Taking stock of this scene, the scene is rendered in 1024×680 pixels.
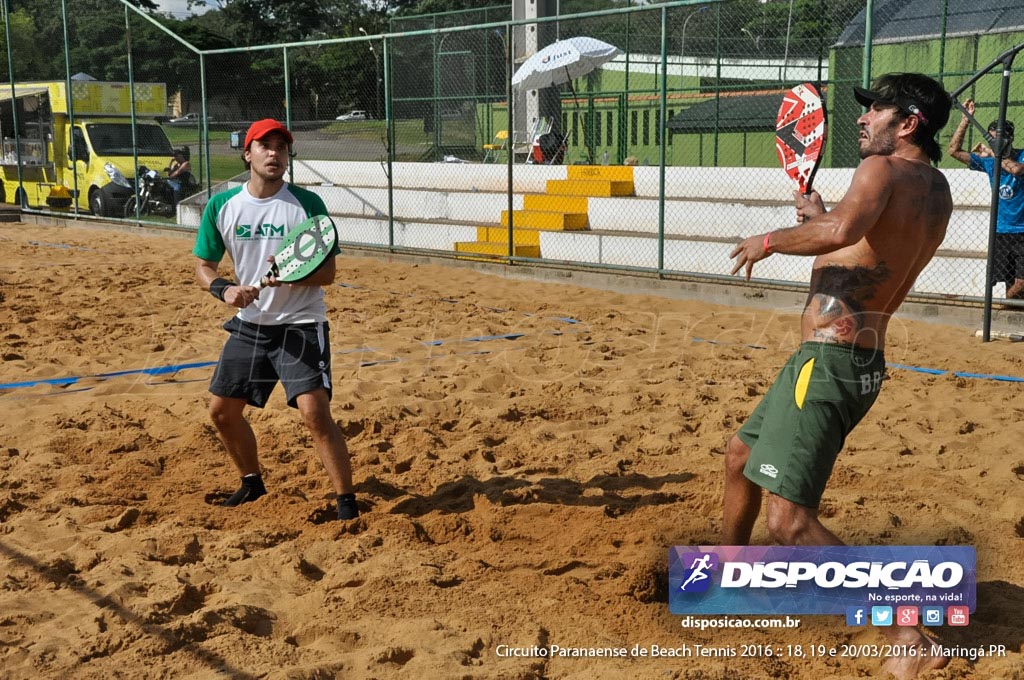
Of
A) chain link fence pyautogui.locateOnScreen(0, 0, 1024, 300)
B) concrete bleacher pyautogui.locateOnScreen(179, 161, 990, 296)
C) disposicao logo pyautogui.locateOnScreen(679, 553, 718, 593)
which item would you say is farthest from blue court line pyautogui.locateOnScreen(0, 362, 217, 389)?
concrete bleacher pyautogui.locateOnScreen(179, 161, 990, 296)

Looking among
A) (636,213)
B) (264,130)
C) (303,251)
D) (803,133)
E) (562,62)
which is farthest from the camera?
(562,62)

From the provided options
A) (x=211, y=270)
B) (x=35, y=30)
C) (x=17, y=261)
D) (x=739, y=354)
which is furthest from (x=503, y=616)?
(x=35, y=30)

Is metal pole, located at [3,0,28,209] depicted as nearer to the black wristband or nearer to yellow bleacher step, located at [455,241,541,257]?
yellow bleacher step, located at [455,241,541,257]

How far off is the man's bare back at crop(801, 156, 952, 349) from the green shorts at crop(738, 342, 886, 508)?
0.08 m

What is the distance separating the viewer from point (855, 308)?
11.3 feet

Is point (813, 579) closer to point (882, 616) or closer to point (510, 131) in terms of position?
point (882, 616)

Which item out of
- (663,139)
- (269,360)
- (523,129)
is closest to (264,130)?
(269,360)

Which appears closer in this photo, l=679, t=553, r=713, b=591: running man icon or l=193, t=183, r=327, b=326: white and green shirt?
l=679, t=553, r=713, b=591: running man icon

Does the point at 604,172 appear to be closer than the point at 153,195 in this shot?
Yes

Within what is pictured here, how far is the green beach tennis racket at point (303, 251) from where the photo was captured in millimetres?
4453

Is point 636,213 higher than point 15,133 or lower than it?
lower

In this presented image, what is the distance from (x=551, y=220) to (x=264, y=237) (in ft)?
29.5

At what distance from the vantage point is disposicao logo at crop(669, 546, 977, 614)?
3.52 metres

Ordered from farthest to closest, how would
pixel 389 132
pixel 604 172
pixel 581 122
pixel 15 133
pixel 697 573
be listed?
pixel 15 133 < pixel 581 122 < pixel 604 172 < pixel 389 132 < pixel 697 573
